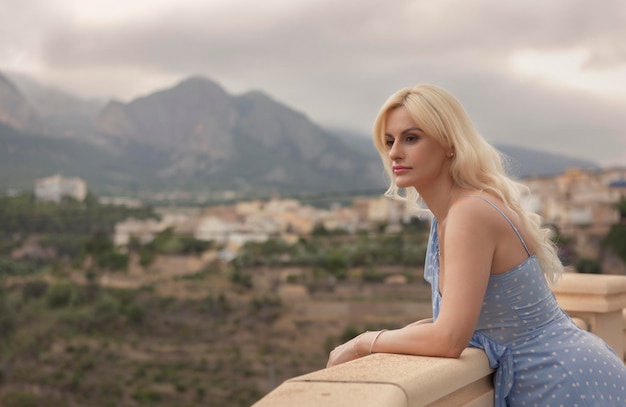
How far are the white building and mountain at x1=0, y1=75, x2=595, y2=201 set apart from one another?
363 cm

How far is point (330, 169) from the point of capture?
59.0 meters

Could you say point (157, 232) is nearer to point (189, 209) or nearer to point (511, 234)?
point (189, 209)

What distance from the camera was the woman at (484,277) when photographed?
1000 millimetres

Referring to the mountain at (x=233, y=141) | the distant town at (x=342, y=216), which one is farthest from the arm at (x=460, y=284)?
the mountain at (x=233, y=141)

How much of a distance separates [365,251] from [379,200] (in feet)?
21.2

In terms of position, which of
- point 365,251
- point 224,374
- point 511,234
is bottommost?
point 224,374

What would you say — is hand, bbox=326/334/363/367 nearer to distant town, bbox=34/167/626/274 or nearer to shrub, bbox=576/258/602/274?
distant town, bbox=34/167/626/274

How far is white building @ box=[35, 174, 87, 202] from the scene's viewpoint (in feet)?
129

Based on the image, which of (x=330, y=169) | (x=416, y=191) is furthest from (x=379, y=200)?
(x=416, y=191)

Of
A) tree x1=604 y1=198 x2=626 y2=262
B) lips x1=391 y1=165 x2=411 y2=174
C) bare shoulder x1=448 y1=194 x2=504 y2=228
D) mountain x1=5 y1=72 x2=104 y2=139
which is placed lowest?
tree x1=604 y1=198 x2=626 y2=262

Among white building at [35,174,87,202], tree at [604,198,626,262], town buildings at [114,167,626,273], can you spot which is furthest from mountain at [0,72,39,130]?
tree at [604,198,626,262]

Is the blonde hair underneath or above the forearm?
above

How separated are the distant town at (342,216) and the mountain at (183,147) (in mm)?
8805

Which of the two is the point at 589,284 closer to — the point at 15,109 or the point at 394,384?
the point at 394,384
